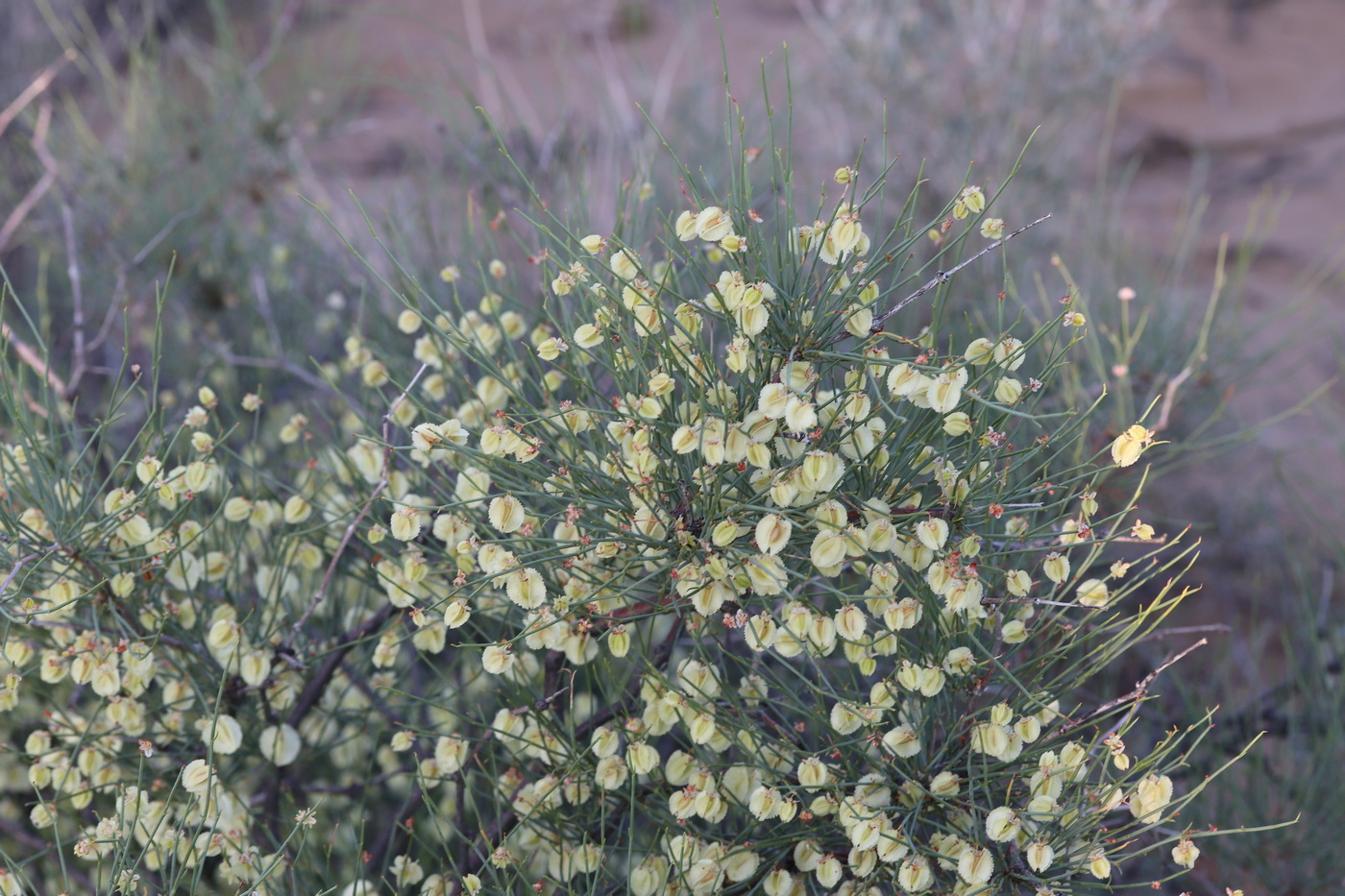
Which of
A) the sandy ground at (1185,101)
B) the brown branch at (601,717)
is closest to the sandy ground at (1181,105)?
the sandy ground at (1185,101)

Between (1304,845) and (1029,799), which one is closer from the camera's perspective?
(1029,799)

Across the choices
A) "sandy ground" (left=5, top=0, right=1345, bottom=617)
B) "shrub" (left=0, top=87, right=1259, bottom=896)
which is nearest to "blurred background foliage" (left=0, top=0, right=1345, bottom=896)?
"sandy ground" (left=5, top=0, right=1345, bottom=617)

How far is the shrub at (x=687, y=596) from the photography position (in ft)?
2.92

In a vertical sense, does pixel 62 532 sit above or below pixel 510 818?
above

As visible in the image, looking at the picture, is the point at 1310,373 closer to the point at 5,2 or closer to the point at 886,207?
the point at 886,207

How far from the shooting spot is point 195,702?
119 centimetres

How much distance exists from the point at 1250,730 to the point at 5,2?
177 inches

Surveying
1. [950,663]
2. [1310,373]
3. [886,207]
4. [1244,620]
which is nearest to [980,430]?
[950,663]

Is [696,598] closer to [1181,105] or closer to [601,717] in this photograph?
[601,717]

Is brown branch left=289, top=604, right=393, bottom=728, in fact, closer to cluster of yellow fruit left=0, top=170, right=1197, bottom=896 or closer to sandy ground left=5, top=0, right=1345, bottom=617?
cluster of yellow fruit left=0, top=170, right=1197, bottom=896

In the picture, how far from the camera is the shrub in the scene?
0.89 meters

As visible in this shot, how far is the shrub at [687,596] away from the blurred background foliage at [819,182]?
17 cm

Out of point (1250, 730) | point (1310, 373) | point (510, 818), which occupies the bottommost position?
point (1310, 373)

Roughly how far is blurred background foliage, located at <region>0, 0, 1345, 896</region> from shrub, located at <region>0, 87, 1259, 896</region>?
0.17 metres
